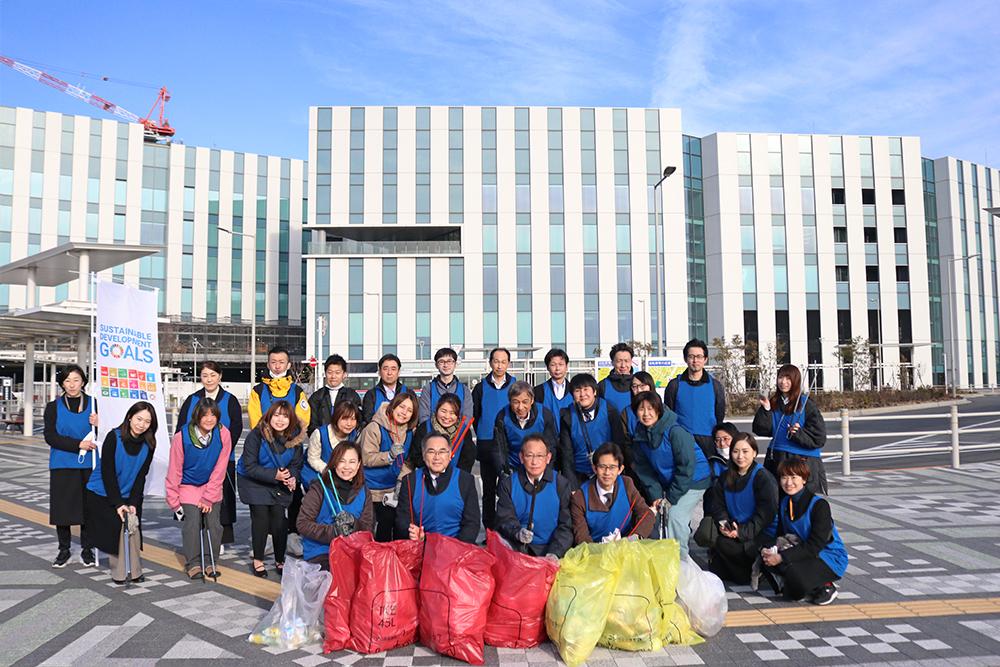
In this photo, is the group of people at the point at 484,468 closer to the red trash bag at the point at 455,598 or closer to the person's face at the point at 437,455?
the person's face at the point at 437,455

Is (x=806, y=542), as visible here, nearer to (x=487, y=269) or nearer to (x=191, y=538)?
(x=191, y=538)

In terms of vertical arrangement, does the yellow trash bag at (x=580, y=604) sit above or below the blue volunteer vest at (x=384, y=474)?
below

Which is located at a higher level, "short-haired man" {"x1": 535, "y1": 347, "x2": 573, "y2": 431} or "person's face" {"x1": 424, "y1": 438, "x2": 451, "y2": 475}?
"short-haired man" {"x1": 535, "y1": 347, "x2": 573, "y2": 431}

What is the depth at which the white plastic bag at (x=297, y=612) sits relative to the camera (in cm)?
429

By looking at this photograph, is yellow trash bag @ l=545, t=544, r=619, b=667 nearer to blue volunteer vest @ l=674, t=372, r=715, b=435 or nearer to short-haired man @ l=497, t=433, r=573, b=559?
short-haired man @ l=497, t=433, r=573, b=559

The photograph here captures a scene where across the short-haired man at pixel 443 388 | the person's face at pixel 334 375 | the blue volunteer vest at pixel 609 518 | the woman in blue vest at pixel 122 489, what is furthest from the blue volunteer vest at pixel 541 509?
the woman in blue vest at pixel 122 489

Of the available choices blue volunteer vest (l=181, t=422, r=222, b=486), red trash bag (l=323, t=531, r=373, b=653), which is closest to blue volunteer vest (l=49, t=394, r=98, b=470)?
blue volunteer vest (l=181, t=422, r=222, b=486)

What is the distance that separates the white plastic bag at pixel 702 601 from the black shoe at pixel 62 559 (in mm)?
5347

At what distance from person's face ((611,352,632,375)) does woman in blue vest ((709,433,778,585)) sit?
4.42ft

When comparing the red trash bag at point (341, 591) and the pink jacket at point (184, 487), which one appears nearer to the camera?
the red trash bag at point (341, 591)

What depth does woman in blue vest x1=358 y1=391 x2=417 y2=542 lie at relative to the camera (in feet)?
18.6

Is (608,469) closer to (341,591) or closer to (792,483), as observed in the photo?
(792,483)

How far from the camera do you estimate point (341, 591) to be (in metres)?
4.33

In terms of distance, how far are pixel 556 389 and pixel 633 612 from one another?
8.87 ft
